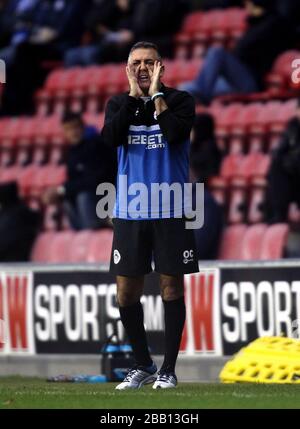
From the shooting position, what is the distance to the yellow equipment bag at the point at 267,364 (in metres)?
10.5

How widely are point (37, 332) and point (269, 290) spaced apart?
2.56m

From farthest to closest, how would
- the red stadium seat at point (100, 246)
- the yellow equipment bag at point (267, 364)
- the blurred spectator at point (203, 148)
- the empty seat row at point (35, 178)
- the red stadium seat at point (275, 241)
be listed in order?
the empty seat row at point (35, 178), the red stadium seat at point (100, 246), the blurred spectator at point (203, 148), the red stadium seat at point (275, 241), the yellow equipment bag at point (267, 364)

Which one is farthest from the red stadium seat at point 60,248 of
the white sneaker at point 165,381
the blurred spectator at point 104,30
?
the white sneaker at point 165,381

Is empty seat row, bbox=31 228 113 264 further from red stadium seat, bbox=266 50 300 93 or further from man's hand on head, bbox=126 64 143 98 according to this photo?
A: man's hand on head, bbox=126 64 143 98

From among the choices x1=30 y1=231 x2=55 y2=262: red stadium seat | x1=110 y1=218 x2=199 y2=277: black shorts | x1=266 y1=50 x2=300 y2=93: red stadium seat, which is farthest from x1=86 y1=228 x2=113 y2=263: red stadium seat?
x1=110 y1=218 x2=199 y2=277: black shorts

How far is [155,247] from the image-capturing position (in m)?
9.59

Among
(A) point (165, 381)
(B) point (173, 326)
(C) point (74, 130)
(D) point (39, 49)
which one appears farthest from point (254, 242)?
(D) point (39, 49)

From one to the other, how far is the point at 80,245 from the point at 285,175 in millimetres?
2538

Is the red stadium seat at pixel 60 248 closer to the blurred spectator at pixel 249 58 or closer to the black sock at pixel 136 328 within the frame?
the blurred spectator at pixel 249 58

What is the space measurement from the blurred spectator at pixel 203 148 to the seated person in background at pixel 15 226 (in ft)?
7.19

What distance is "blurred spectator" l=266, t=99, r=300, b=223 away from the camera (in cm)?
1432

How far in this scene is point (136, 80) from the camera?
9562 mm

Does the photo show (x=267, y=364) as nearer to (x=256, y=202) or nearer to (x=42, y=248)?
(x=256, y=202)
